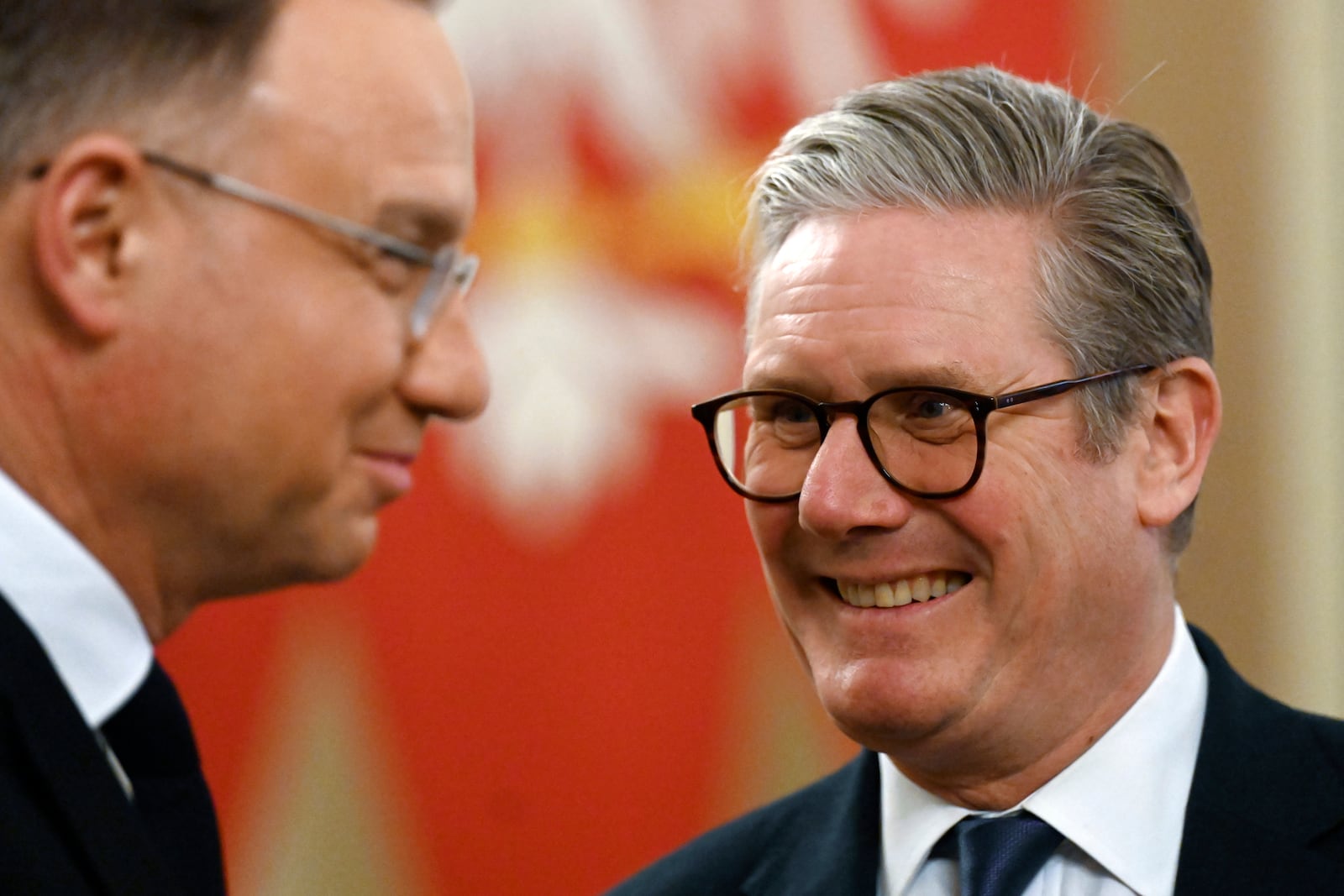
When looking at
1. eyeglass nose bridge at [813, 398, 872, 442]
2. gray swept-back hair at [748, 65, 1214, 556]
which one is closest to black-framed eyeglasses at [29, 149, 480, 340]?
eyeglass nose bridge at [813, 398, 872, 442]

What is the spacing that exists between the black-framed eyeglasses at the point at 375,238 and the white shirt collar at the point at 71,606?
0.26 meters

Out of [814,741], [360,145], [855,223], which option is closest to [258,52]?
[360,145]

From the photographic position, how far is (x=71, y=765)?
3.33 ft

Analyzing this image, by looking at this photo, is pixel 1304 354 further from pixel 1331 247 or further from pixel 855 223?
pixel 855 223

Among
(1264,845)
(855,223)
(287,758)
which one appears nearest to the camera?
(1264,845)

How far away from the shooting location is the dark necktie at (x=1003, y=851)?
62.9 inches

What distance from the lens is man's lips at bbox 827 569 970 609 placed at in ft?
5.41

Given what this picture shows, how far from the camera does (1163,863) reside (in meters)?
1.59

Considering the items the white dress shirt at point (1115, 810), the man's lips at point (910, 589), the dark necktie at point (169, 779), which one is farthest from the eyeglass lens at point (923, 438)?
the dark necktie at point (169, 779)

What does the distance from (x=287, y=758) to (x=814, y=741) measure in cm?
100

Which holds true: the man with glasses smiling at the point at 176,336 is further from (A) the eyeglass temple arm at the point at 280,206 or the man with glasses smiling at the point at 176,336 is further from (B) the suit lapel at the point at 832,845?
(B) the suit lapel at the point at 832,845

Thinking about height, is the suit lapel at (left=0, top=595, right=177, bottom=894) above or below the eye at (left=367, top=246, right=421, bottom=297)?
below

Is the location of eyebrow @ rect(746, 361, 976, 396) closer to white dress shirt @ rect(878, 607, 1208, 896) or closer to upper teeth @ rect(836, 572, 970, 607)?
upper teeth @ rect(836, 572, 970, 607)

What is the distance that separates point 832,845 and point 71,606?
1066mm
